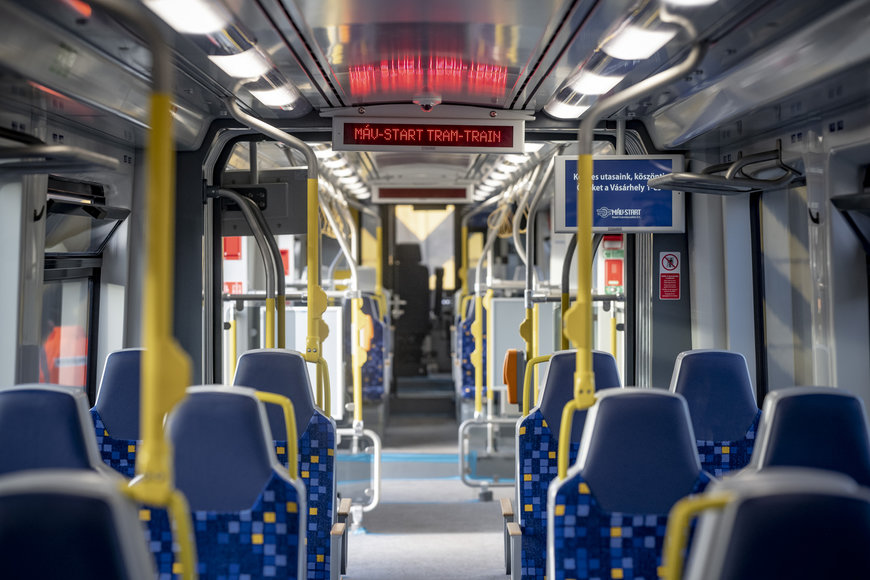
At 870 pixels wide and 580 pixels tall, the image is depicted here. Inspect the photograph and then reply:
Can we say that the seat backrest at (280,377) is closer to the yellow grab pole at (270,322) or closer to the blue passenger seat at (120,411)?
the blue passenger seat at (120,411)

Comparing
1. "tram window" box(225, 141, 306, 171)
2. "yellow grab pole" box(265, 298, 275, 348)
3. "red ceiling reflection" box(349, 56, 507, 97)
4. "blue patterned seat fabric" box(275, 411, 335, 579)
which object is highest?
"tram window" box(225, 141, 306, 171)

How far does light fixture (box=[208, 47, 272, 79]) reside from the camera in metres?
3.42

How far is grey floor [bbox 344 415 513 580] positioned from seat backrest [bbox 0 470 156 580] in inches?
130

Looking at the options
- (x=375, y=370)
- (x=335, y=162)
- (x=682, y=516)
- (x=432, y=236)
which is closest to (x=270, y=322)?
(x=682, y=516)

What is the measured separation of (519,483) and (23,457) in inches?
82.3

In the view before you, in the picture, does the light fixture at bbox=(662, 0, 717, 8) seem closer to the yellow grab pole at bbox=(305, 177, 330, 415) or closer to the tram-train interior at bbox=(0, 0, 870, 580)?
the tram-train interior at bbox=(0, 0, 870, 580)

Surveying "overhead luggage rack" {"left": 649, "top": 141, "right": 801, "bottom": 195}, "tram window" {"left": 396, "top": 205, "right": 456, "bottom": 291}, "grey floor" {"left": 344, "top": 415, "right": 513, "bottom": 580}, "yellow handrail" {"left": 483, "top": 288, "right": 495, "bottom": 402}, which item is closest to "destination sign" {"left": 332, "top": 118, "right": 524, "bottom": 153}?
"overhead luggage rack" {"left": 649, "top": 141, "right": 801, "bottom": 195}

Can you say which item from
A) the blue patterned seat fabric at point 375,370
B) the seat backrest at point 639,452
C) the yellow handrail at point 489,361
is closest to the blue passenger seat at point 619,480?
the seat backrest at point 639,452

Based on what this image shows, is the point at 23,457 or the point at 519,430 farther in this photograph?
the point at 519,430

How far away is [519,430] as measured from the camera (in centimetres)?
353

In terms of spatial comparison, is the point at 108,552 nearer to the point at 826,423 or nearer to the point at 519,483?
the point at 826,423

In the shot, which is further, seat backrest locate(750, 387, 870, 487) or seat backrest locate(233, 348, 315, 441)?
seat backrest locate(233, 348, 315, 441)

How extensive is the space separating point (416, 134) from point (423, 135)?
0.04 meters

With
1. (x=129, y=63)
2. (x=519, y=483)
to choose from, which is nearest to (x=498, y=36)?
(x=129, y=63)
